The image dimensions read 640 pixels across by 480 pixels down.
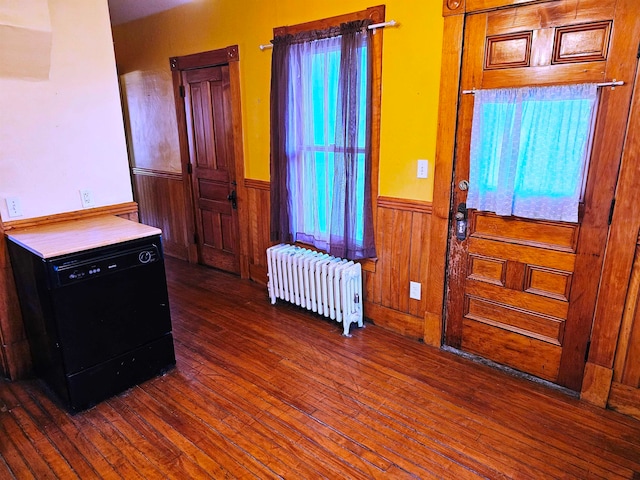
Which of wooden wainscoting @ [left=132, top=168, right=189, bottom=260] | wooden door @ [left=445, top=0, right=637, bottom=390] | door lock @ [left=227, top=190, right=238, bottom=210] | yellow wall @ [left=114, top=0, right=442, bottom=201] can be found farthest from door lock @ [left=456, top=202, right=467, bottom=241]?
wooden wainscoting @ [left=132, top=168, right=189, bottom=260]

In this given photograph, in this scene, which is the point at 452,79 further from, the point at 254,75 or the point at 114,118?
the point at 114,118

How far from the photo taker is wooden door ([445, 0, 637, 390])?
6.79 ft

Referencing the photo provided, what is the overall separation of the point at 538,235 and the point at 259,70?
259cm

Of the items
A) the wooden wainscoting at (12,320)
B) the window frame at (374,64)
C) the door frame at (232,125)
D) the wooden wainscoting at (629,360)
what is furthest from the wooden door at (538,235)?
the wooden wainscoting at (12,320)

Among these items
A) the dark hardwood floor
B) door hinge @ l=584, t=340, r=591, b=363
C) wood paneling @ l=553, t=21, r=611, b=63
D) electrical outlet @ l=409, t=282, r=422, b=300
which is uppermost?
wood paneling @ l=553, t=21, r=611, b=63

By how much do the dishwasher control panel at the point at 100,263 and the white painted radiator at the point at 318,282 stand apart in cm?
117

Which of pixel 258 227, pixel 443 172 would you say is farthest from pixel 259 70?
pixel 443 172

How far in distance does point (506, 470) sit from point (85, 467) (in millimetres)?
1992

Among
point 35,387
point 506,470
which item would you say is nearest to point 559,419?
point 506,470

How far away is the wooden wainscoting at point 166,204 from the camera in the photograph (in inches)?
186

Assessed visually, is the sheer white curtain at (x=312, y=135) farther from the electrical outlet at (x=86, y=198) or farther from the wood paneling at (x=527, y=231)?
the electrical outlet at (x=86, y=198)

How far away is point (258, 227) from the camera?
3.97 m

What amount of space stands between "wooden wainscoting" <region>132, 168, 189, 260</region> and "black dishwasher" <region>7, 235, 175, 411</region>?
2.33m

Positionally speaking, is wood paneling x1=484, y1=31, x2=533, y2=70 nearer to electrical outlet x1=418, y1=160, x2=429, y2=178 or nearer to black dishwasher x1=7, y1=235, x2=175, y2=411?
electrical outlet x1=418, y1=160, x2=429, y2=178
